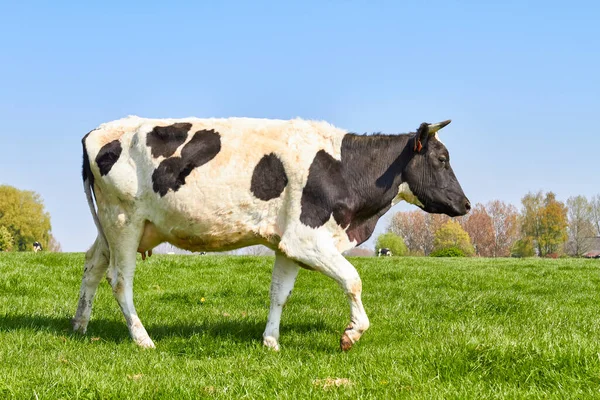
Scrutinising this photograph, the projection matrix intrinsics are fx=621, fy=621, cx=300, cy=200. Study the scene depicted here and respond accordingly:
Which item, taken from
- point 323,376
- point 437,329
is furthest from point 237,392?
point 437,329

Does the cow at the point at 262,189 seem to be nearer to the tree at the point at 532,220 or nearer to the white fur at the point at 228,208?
the white fur at the point at 228,208

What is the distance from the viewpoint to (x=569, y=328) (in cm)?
828

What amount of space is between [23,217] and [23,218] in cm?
18

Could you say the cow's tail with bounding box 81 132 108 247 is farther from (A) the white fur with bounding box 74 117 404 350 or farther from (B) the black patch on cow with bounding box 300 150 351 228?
(B) the black patch on cow with bounding box 300 150 351 228

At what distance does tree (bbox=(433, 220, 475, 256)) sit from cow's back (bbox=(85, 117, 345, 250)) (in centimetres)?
7681

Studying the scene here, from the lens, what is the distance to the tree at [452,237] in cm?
8162

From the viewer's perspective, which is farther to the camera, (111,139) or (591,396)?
(111,139)

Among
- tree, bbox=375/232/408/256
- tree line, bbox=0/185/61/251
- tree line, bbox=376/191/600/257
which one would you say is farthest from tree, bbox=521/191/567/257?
tree line, bbox=0/185/61/251

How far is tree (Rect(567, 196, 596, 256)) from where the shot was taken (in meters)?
93.1

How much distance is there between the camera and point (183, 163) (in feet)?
24.0

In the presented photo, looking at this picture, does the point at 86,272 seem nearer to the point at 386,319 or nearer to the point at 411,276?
the point at 386,319

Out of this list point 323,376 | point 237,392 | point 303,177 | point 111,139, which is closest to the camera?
point 237,392

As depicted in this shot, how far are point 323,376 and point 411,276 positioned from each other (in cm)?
991

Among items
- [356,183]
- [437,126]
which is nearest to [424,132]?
[437,126]
